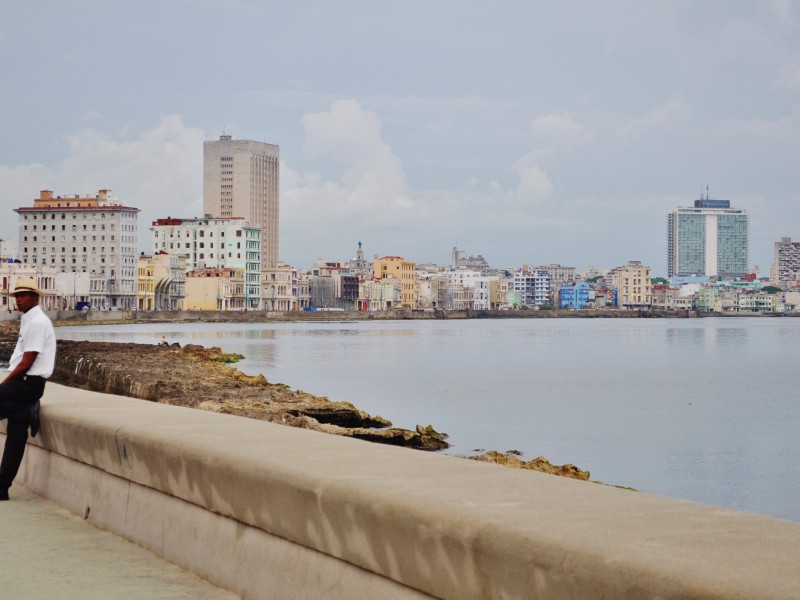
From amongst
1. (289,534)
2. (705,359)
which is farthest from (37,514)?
(705,359)

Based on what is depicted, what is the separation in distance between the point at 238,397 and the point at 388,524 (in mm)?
26063

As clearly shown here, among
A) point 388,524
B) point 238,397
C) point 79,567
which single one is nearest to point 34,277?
point 238,397

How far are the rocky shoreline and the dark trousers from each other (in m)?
11.3

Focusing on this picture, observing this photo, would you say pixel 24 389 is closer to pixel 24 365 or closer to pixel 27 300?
pixel 24 365

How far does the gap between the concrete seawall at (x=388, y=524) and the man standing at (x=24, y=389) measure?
833mm

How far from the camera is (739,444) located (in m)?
31.2

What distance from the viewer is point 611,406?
1702 inches

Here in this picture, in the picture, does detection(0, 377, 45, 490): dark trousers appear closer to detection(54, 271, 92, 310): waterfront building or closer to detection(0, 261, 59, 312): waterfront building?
detection(0, 261, 59, 312): waterfront building

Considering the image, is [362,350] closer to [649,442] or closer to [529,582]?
[649,442]

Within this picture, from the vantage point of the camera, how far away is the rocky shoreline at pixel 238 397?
24.1m

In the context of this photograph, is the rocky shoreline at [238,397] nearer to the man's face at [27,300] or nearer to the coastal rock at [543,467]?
the coastal rock at [543,467]

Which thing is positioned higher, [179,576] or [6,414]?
[6,414]

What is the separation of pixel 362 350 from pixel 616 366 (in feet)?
84.6

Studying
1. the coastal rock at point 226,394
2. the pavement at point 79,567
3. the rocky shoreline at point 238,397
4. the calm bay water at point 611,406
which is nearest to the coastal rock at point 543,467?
the rocky shoreline at point 238,397
